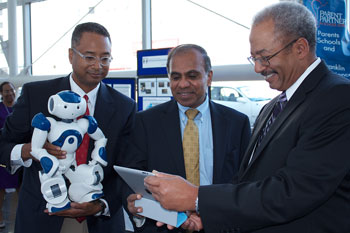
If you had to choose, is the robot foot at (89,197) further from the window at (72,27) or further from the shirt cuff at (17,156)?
the window at (72,27)

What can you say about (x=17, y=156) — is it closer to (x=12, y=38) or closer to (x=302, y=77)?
(x=302, y=77)

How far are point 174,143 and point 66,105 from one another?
60 centimetres

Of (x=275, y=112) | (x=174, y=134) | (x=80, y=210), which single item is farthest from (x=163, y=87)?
(x=275, y=112)

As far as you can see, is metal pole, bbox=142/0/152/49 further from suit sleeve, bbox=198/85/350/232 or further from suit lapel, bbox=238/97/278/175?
suit sleeve, bbox=198/85/350/232

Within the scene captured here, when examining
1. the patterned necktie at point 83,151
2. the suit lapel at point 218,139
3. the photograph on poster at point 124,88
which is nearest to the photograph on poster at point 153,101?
the photograph on poster at point 124,88

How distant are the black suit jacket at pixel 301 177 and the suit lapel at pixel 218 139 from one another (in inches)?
19.3

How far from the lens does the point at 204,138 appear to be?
6.04ft

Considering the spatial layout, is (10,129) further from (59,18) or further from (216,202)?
(59,18)

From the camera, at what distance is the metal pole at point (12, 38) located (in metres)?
6.06

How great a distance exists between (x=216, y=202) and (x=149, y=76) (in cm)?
239

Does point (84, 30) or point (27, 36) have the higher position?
point (27, 36)

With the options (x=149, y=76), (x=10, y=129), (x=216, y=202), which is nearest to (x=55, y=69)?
(x=149, y=76)

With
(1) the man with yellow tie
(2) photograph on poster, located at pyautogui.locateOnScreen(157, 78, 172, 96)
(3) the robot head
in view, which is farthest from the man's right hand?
(2) photograph on poster, located at pyautogui.locateOnScreen(157, 78, 172, 96)

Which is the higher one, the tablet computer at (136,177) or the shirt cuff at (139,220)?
the tablet computer at (136,177)
